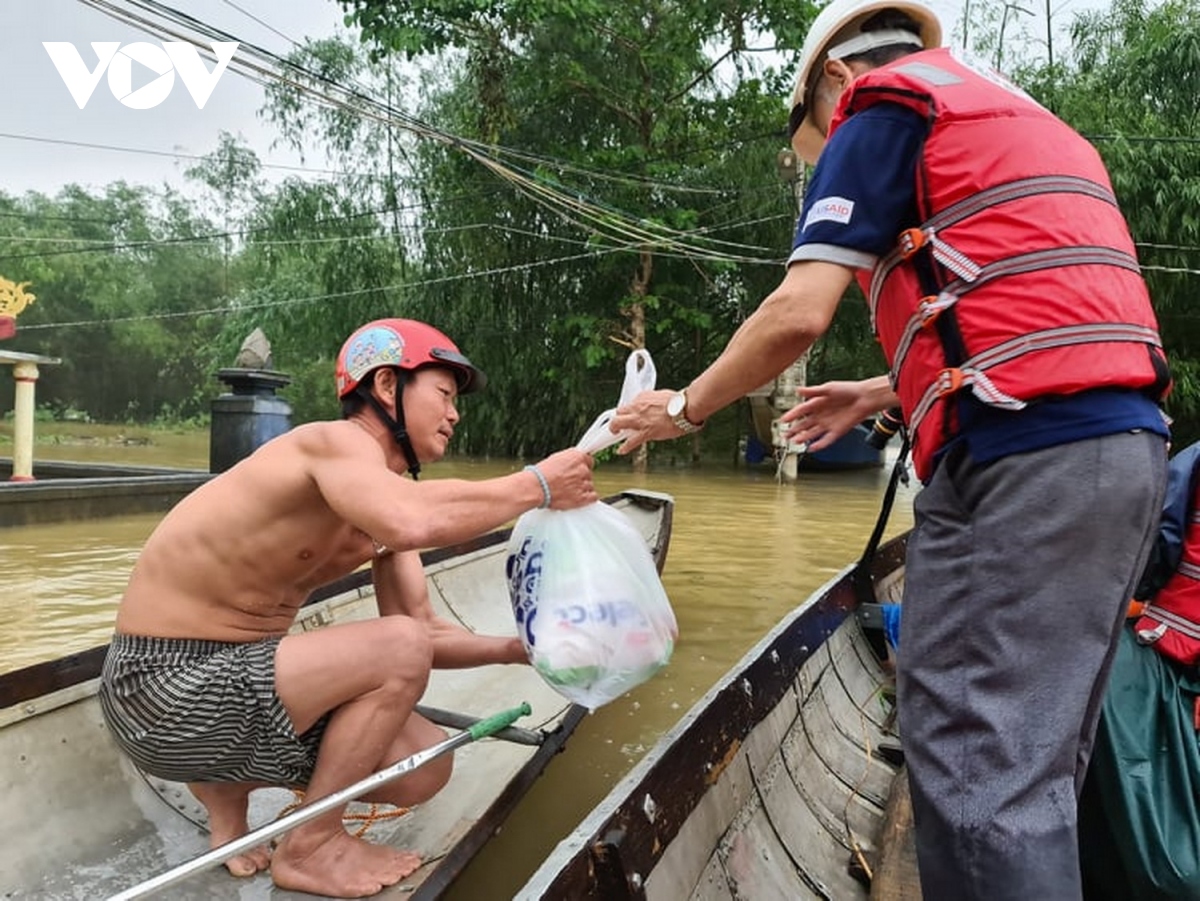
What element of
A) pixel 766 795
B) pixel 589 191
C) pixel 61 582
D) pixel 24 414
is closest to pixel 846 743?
pixel 766 795

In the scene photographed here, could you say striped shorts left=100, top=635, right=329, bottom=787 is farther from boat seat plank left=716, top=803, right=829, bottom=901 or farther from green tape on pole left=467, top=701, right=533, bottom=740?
boat seat plank left=716, top=803, right=829, bottom=901

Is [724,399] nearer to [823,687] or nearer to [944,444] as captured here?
[944,444]

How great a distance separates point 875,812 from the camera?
269 centimetres

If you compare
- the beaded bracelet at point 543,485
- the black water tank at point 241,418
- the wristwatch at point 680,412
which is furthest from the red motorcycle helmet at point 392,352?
the black water tank at point 241,418

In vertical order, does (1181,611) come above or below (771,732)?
above

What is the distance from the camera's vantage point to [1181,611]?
1.86 m

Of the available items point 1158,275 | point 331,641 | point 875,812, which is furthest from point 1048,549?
point 1158,275

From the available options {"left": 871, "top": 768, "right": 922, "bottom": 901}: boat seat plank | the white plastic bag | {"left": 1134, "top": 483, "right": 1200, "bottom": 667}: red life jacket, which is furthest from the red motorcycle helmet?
{"left": 1134, "top": 483, "right": 1200, "bottom": 667}: red life jacket

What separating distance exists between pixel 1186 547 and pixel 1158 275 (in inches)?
575

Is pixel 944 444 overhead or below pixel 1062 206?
below

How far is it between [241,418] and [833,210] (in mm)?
8515

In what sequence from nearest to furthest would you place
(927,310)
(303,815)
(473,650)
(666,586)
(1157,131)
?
(927,310) → (303,815) → (473,650) → (666,586) → (1157,131)

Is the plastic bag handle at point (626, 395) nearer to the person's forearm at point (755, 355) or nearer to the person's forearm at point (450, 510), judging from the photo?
the person's forearm at point (450, 510)

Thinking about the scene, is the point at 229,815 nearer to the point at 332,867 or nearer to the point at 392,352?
the point at 332,867
